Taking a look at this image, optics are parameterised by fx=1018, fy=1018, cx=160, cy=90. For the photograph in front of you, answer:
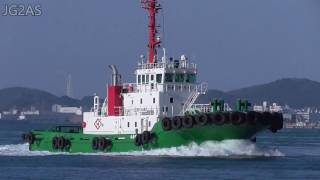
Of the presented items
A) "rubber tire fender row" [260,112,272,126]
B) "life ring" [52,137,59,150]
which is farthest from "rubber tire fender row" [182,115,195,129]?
"life ring" [52,137,59,150]

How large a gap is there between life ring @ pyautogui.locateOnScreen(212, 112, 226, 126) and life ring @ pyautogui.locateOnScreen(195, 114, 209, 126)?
34 centimetres

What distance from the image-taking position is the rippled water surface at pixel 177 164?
142 feet

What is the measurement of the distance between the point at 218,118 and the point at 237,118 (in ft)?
2.99

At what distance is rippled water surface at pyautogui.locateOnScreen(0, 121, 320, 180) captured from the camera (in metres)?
43.4

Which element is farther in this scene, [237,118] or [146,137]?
[146,137]

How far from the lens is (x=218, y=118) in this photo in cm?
4825

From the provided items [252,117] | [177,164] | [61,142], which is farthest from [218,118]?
[61,142]

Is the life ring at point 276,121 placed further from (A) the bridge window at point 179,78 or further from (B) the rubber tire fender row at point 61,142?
(B) the rubber tire fender row at point 61,142

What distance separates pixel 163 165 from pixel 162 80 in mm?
6509

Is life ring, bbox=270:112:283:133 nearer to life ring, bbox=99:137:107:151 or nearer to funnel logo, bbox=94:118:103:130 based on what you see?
life ring, bbox=99:137:107:151

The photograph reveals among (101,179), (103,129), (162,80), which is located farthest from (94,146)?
(101,179)

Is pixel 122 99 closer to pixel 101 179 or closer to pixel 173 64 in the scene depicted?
pixel 173 64

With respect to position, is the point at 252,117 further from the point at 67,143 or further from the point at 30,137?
the point at 30,137

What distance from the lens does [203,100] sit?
52.9 meters
